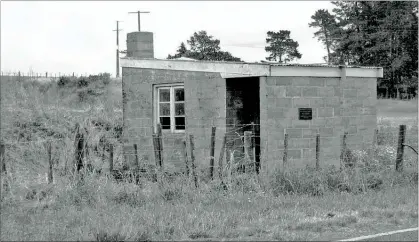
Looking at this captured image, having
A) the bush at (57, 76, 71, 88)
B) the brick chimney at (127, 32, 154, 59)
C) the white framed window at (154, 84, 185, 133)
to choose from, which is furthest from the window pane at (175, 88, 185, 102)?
the bush at (57, 76, 71, 88)

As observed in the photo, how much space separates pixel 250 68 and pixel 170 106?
378cm

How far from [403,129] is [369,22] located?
46.1m

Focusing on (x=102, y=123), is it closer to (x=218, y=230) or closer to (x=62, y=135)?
(x=62, y=135)

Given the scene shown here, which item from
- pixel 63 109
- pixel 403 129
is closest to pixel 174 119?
pixel 403 129

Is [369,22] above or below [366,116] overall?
above

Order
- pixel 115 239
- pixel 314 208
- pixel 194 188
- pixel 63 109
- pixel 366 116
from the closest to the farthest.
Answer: pixel 115 239, pixel 314 208, pixel 194 188, pixel 366 116, pixel 63 109

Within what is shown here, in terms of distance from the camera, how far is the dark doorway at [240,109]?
17.2 meters

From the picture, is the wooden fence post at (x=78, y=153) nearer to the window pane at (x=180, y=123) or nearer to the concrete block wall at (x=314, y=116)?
the concrete block wall at (x=314, y=116)

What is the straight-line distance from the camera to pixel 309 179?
39.2 feet

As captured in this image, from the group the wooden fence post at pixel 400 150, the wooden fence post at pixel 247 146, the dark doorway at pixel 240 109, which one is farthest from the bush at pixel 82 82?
the wooden fence post at pixel 400 150

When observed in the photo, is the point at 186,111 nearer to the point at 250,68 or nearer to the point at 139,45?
the point at 250,68

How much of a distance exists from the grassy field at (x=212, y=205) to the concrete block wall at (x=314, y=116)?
5.88ft

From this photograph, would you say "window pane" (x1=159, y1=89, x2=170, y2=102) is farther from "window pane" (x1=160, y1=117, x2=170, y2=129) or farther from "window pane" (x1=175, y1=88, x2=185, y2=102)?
"window pane" (x1=160, y1=117, x2=170, y2=129)

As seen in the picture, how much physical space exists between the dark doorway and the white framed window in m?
1.79
